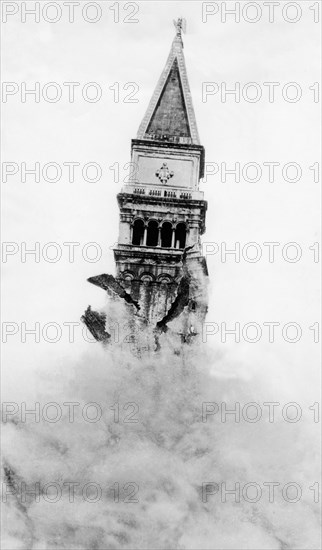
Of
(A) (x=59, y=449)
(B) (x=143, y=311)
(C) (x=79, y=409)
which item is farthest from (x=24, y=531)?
(B) (x=143, y=311)

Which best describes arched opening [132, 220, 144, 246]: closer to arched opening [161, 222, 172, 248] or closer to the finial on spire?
arched opening [161, 222, 172, 248]

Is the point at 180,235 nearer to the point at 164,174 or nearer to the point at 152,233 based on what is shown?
the point at 152,233

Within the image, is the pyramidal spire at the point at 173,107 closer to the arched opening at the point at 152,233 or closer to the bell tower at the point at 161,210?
the bell tower at the point at 161,210

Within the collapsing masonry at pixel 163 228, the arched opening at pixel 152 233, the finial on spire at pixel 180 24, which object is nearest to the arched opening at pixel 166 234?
the collapsing masonry at pixel 163 228

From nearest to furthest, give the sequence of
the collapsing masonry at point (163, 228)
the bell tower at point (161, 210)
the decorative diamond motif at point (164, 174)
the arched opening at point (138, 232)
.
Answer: the collapsing masonry at point (163, 228), the bell tower at point (161, 210), the arched opening at point (138, 232), the decorative diamond motif at point (164, 174)

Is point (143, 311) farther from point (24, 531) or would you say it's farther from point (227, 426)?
point (24, 531)
